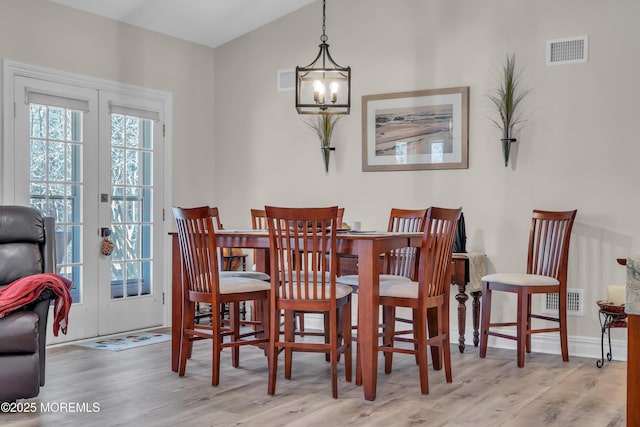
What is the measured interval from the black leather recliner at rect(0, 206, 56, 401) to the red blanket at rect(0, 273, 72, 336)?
0.04 meters

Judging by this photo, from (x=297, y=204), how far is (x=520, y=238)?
6.74ft

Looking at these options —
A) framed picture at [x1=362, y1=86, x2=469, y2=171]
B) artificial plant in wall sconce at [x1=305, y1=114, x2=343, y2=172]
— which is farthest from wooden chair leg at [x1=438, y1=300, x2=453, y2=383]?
artificial plant in wall sconce at [x1=305, y1=114, x2=343, y2=172]

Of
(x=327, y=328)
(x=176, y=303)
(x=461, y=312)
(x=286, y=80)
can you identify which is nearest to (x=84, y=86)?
(x=286, y=80)

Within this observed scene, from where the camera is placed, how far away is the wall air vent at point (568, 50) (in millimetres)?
5098

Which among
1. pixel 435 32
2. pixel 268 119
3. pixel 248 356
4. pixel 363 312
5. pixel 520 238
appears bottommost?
pixel 248 356

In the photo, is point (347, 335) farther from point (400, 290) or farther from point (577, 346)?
point (577, 346)

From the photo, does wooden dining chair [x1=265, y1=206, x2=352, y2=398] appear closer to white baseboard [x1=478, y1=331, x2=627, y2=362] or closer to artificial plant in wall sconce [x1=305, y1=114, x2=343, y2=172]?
white baseboard [x1=478, y1=331, x2=627, y2=362]

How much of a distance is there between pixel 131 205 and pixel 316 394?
2.82 meters

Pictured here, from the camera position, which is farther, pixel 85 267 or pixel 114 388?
pixel 85 267

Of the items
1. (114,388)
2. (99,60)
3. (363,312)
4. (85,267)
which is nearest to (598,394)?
(363,312)

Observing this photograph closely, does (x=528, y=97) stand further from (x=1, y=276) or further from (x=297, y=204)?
(x=1, y=276)

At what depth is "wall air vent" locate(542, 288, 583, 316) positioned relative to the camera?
5.12 meters

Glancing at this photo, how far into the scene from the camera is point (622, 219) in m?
4.96

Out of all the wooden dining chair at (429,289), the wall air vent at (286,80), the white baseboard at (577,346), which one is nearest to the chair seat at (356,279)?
the wooden dining chair at (429,289)
